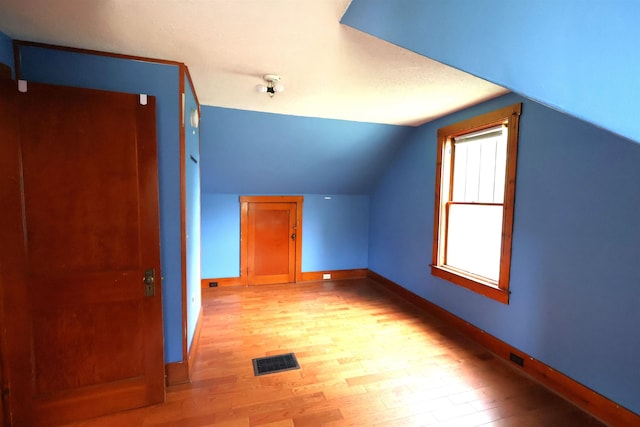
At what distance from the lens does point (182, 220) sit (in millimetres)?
2008

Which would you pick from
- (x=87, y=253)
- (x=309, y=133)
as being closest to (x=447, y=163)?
(x=309, y=133)

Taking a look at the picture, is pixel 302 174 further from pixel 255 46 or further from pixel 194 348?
pixel 194 348

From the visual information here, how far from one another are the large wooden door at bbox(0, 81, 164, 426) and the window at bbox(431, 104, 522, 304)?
2.77 metres

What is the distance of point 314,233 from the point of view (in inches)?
180

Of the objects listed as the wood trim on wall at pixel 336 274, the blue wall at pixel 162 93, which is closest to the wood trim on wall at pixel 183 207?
the blue wall at pixel 162 93

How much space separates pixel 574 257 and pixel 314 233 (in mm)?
3236

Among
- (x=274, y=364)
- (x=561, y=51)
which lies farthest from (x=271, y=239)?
(x=561, y=51)

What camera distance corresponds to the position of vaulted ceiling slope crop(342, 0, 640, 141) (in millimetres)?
853

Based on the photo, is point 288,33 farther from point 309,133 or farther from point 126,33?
point 309,133

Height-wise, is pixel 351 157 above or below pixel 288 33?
below

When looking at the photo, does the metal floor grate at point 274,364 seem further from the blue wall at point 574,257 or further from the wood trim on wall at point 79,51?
the wood trim on wall at point 79,51

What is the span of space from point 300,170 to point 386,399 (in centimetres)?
285

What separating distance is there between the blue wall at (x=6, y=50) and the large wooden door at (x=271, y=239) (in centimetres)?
272

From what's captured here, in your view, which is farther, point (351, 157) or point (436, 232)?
point (351, 157)
